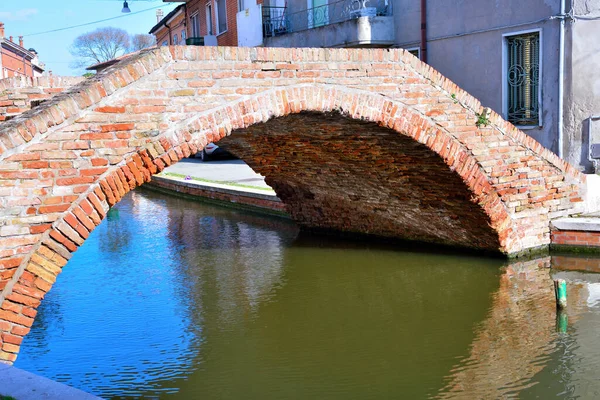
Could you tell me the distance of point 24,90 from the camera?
22.8ft

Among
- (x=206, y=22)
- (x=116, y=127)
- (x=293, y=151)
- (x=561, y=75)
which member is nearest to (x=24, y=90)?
(x=116, y=127)

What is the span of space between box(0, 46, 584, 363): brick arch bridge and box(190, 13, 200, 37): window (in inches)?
617

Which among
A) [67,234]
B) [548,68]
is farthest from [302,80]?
[548,68]

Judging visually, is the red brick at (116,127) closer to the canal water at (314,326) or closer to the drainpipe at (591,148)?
the canal water at (314,326)

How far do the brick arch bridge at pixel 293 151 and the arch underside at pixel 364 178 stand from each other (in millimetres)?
27

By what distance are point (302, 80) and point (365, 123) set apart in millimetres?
1072

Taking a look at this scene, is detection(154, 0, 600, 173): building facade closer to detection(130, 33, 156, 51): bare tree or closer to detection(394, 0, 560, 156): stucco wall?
detection(394, 0, 560, 156): stucco wall

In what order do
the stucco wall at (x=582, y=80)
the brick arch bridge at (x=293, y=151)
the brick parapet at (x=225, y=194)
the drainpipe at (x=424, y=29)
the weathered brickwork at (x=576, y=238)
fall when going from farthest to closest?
1. the drainpipe at (x=424, y=29)
2. the brick parapet at (x=225, y=194)
3. the stucco wall at (x=582, y=80)
4. the weathered brickwork at (x=576, y=238)
5. the brick arch bridge at (x=293, y=151)

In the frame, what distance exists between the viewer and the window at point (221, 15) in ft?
75.1

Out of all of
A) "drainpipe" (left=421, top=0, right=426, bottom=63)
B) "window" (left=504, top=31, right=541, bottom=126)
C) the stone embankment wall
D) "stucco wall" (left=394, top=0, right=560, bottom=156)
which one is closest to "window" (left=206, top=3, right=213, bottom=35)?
"stucco wall" (left=394, top=0, right=560, bottom=156)

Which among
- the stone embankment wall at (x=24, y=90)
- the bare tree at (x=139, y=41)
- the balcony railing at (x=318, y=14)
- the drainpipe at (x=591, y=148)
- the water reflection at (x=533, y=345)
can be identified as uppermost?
the bare tree at (x=139, y=41)

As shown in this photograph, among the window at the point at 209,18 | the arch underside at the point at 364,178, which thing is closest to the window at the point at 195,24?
the window at the point at 209,18

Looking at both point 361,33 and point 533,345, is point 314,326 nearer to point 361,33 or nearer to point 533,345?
point 533,345

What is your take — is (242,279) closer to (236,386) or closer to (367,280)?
(367,280)
